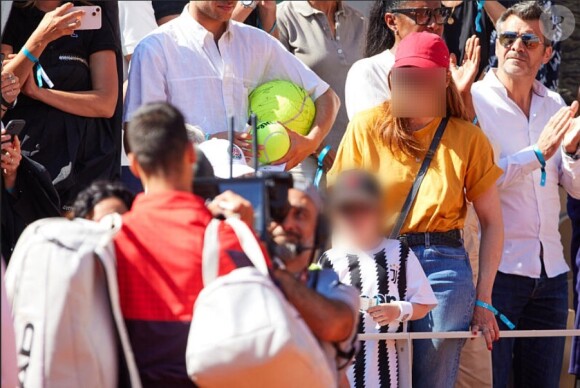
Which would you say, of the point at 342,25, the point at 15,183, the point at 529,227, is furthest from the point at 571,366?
the point at 15,183

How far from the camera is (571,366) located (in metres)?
5.86

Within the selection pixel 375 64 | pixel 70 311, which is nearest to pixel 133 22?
pixel 375 64

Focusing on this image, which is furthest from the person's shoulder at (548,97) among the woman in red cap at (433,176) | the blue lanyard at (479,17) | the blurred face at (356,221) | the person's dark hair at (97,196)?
the person's dark hair at (97,196)

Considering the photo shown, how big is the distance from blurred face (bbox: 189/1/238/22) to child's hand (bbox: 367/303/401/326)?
64.7 inches

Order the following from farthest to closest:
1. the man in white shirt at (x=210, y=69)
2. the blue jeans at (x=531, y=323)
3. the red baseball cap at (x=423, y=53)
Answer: the blue jeans at (x=531, y=323), the man in white shirt at (x=210, y=69), the red baseball cap at (x=423, y=53)

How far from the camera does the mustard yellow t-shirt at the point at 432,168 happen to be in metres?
4.96

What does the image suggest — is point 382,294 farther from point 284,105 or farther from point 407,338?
point 284,105

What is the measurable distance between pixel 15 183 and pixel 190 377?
2205 mm

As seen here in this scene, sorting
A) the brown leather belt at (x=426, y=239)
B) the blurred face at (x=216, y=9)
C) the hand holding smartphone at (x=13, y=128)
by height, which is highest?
the blurred face at (x=216, y=9)

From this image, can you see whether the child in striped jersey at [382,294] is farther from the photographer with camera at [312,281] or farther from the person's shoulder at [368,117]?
the photographer with camera at [312,281]

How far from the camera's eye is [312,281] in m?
3.31

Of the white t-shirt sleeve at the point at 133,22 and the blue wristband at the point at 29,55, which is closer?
the blue wristband at the point at 29,55

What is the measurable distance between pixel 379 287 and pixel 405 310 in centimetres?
15

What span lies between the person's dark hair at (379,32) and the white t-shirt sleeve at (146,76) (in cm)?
121
